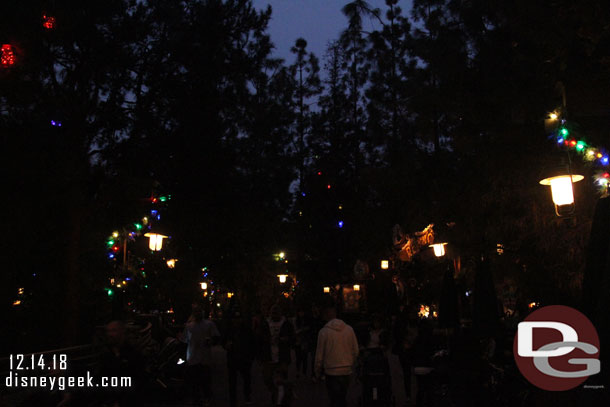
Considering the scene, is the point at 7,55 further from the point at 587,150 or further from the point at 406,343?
the point at 587,150

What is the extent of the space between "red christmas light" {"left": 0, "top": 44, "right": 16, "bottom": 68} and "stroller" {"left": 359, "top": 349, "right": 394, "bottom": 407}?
8.22m

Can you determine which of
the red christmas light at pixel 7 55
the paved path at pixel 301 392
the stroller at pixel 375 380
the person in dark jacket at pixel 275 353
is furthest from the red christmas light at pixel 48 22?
the stroller at pixel 375 380

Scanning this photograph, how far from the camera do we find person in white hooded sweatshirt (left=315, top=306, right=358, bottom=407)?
28.1 feet

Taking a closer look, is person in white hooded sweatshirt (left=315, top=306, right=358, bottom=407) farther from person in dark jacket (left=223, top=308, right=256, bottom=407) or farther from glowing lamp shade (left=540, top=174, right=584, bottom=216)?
glowing lamp shade (left=540, top=174, right=584, bottom=216)

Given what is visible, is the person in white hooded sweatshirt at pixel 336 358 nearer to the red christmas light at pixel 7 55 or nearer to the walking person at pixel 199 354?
the walking person at pixel 199 354

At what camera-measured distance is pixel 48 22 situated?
1233cm

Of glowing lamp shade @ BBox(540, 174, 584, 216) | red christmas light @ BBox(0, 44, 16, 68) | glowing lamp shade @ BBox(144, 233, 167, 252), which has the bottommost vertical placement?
glowing lamp shade @ BBox(540, 174, 584, 216)

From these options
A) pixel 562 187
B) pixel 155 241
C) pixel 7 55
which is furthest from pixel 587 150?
pixel 155 241

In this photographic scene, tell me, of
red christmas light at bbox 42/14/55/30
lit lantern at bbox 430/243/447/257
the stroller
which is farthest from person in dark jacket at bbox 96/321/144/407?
lit lantern at bbox 430/243/447/257

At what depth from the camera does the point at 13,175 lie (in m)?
12.5

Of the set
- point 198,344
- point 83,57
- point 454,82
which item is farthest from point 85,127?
point 454,82

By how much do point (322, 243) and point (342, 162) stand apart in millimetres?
6120

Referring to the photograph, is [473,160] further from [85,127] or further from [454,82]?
[85,127]

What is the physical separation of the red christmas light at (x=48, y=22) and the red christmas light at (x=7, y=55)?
137 centimetres
